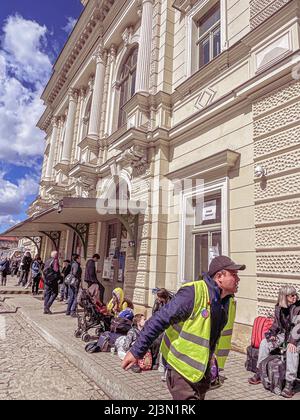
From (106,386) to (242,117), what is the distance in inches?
215

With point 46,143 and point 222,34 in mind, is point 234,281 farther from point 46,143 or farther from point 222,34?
point 46,143

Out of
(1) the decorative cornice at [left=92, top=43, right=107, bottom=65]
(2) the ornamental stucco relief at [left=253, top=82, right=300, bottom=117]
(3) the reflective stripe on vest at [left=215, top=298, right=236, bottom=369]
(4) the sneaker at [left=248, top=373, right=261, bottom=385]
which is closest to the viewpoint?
(3) the reflective stripe on vest at [left=215, top=298, right=236, bottom=369]

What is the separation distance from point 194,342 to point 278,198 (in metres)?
3.78

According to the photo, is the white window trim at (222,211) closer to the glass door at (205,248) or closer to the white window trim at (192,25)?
the glass door at (205,248)

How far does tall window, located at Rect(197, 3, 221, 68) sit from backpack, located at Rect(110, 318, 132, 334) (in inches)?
264

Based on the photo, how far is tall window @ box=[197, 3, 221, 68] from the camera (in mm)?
7910

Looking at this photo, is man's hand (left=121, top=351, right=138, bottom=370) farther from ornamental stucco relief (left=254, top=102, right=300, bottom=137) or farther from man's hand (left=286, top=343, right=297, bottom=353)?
ornamental stucco relief (left=254, top=102, right=300, bottom=137)

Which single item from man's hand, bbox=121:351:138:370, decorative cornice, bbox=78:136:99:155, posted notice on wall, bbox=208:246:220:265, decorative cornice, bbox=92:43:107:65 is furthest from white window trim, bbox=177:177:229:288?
decorative cornice, bbox=92:43:107:65

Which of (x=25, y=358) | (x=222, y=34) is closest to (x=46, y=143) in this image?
(x=222, y=34)

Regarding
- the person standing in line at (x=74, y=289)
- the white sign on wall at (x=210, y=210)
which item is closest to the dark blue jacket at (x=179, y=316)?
the white sign on wall at (x=210, y=210)

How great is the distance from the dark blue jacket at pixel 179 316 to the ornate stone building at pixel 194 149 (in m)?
3.03

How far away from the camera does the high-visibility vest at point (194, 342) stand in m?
1.98

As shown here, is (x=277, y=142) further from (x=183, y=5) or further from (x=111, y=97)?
(x=111, y=97)

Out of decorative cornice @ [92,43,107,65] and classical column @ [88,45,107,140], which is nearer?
classical column @ [88,45,107,140]
